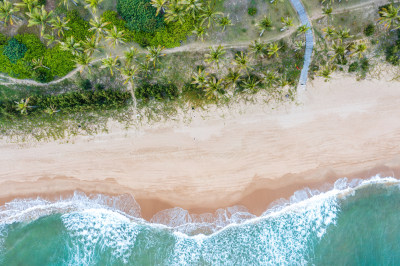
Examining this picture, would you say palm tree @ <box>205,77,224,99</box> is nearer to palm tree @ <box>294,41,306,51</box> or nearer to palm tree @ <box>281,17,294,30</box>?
palm tree @ <box>281,17,294,30</box>

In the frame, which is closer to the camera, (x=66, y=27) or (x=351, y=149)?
(x=66, y=27)

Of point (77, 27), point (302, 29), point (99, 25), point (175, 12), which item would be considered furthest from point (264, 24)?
point (77, 27)

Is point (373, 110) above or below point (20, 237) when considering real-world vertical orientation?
above

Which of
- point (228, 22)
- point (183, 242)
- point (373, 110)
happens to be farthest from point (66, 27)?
point (373, 110)

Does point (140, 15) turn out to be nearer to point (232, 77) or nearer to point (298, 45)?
point (232, 77)

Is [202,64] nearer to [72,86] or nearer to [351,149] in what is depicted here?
[72,86]

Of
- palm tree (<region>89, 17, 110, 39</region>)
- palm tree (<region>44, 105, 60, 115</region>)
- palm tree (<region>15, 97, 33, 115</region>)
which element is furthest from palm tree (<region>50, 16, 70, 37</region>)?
palm tree (<region>15, 97, 33, 115</region>)
